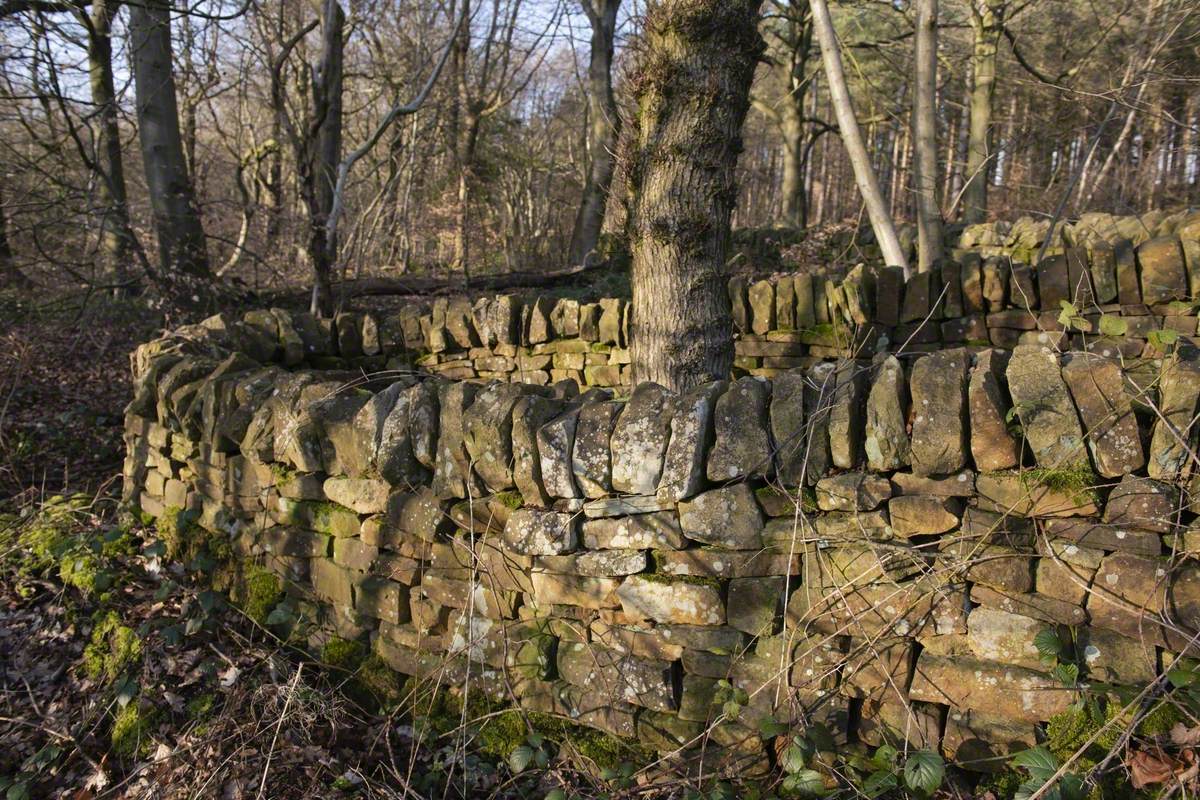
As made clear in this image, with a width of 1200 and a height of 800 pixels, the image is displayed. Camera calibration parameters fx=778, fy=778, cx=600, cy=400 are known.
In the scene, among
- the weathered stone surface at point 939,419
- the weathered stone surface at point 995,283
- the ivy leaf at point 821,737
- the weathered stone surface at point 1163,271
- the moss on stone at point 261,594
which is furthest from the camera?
the weathered stone surface at point 995,283

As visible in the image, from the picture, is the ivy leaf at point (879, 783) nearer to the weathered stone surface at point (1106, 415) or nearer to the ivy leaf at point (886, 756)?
the ivy leaf at point (886, 756)

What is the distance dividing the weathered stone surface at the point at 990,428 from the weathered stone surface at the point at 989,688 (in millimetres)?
613

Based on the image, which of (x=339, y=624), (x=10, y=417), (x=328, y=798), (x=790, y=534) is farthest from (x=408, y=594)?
(x=10, y=417)

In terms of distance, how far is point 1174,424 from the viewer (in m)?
2.17

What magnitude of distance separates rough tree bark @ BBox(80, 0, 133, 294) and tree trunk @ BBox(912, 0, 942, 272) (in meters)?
6.71

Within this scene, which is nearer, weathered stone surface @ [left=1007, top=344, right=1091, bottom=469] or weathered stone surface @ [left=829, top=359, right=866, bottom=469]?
weathered stone surface @ [left=1007, top=344, right=1091, bottom=469]

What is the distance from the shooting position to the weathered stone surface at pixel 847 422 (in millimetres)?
2525

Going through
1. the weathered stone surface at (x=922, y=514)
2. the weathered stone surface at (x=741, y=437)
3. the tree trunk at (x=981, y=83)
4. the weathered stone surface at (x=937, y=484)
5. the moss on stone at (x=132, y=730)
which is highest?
the tree trunk at (x=981, y=83)

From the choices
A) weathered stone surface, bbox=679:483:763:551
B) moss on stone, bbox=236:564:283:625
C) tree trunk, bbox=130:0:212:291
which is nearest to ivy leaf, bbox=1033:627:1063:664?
weathered stone surface, bbox=679:483:763:551

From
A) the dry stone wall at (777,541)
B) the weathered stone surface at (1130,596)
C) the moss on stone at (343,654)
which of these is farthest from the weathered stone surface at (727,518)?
the moss on stone at (343,654)

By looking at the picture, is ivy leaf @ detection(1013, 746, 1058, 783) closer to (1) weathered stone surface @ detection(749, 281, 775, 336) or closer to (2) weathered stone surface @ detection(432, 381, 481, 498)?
(2) weathered stone surface @ detection(432, 381, 481, 498)

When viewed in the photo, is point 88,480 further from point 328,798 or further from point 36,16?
point 36,16

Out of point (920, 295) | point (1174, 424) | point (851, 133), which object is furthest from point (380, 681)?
point (851, 133)

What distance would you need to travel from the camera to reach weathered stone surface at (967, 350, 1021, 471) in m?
2.34
